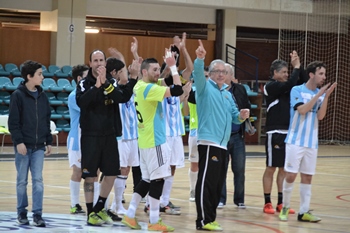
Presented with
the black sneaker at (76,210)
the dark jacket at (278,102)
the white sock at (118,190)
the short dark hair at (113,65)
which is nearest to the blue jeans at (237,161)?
the dark jacket at (278,102)

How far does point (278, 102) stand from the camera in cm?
1007

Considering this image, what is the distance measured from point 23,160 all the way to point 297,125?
3.46 m

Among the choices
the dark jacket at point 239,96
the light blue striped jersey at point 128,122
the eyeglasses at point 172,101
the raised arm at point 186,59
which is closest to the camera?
the raised arm at point 186,59

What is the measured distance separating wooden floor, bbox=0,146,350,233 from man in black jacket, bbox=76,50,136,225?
0.51 m

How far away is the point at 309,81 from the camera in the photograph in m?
9.40

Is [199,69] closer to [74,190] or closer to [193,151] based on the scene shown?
[74,190]

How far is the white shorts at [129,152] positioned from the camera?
946cm

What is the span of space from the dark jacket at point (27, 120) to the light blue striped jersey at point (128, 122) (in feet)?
4.49

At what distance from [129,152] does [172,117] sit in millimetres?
995

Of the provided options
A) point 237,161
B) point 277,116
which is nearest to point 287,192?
point 277,116

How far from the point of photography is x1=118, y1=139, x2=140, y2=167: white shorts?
31.0 ft

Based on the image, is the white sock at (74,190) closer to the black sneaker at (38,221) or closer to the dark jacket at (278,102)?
the black sneaker at (38,221)

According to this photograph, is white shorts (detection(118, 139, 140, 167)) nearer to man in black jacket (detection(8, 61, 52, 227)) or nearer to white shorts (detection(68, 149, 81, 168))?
white shorts (detection(68, 149, 81, 168))

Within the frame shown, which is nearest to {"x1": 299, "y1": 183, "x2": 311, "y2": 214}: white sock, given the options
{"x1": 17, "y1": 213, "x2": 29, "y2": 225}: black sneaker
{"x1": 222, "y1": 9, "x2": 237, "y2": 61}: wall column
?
{"x1": 17, "y1": 213, "x2": 29, "y2": 225}: black sneaker
